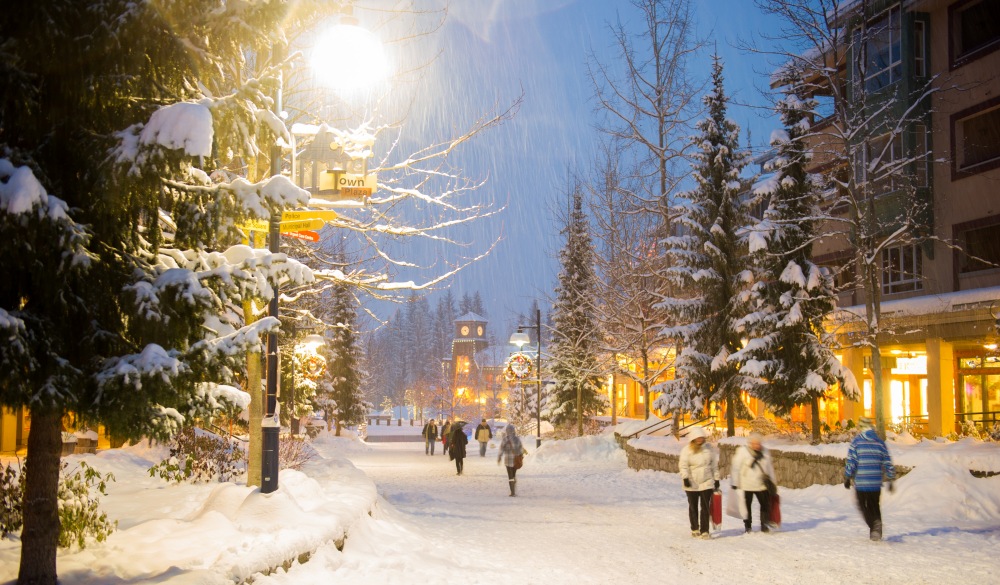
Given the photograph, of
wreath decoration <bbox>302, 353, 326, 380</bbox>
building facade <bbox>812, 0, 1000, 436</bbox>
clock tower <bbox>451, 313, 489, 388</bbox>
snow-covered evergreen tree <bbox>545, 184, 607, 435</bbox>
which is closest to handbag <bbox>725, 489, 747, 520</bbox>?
building facade <bbox>812, 0, 1000, 436</bbox>

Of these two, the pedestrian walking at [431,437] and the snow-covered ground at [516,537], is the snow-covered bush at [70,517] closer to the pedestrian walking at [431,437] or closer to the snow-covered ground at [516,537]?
the snow-covered ground at [516,537]

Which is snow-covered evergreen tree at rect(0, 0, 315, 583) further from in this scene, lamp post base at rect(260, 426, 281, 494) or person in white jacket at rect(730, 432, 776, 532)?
person in white jacket at rect(730, 432, 776, 532)

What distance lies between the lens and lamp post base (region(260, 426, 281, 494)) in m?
9.89

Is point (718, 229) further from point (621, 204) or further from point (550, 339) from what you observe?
point (550, 339)

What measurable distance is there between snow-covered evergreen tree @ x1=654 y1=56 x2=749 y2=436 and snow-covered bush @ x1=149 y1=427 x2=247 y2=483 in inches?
579

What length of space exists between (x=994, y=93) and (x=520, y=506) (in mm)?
19303

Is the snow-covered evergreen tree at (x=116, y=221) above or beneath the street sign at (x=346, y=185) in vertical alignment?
beneath

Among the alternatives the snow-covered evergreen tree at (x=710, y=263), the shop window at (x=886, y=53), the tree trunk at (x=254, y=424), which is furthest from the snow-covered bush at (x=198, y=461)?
the shop window at (x=886, y=53)

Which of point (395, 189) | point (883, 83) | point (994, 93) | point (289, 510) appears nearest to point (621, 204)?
point (883, 83)

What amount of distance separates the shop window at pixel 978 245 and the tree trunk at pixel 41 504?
88.0 ft

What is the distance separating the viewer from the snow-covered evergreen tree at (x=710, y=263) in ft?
86.4

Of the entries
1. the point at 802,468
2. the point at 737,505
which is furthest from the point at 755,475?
the point at 802,468

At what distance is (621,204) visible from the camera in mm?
33594

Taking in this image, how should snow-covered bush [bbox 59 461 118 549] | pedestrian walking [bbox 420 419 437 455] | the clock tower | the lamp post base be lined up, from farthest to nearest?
1. the clock tower
2. pedestrian walking [bbox 420 419 437 455]
3. the lamp post base
4. snow-covered bush [bbox 59 461 118 549]
